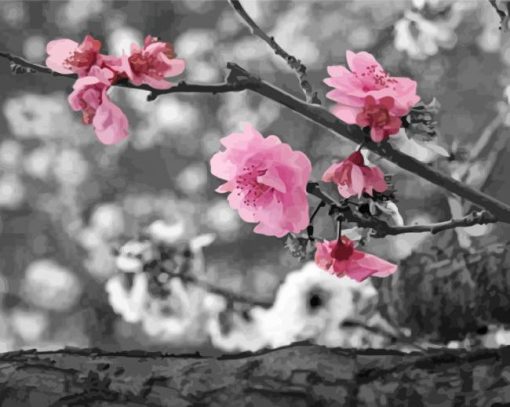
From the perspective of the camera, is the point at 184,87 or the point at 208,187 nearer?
the point at 184,87

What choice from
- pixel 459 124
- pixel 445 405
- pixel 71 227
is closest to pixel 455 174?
pixel 459 124

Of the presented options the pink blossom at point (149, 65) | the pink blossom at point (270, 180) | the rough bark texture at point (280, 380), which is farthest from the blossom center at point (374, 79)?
the rough bark texture at point (280, 380)

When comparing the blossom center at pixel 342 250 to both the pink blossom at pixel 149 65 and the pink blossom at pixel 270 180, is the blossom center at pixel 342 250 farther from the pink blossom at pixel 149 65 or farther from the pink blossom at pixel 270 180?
the pink blossom at pixel 149 65

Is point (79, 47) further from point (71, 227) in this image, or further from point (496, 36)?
point (496, 36)

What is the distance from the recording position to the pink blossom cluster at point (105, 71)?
83cm

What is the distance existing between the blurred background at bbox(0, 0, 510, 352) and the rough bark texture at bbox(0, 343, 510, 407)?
0.12 metres

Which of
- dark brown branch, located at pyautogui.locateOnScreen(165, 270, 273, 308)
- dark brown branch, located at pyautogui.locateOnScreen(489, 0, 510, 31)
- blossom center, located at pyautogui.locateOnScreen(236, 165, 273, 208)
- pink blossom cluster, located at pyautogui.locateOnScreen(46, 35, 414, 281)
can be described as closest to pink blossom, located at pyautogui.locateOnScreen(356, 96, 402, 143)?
pink blossom cluster, located at pyautogui.locateOnScreen(46, 35, 414, 281)

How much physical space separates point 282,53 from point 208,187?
0.79ft

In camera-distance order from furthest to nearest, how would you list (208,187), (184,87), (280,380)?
(208,187) → (280,380) → (184,87)

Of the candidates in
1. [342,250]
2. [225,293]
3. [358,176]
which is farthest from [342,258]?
[225,293]

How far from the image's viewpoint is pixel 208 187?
1077mm

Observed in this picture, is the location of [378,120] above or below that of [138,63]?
below

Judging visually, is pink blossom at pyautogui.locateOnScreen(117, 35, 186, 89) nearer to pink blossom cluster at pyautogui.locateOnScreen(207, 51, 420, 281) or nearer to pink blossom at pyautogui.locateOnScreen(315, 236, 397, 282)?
pink blossom cluster at pyautogui.locateOnScreen(207, 51, 420, 281)

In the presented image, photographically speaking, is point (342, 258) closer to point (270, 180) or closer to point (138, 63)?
point (270, 180)
